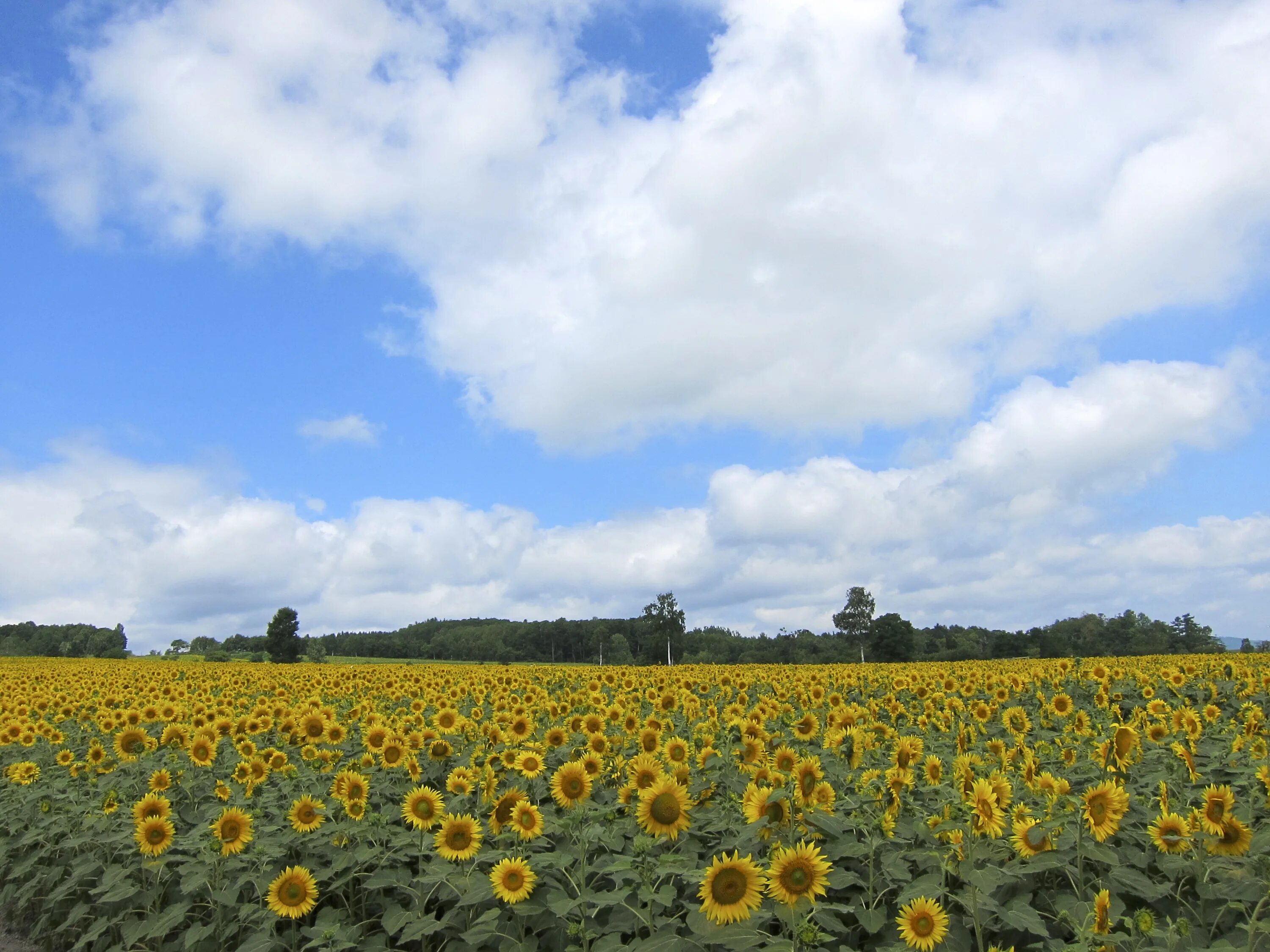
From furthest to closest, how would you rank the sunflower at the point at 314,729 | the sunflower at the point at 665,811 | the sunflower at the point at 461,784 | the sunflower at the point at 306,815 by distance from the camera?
the sunflower at the point at 314,729 < the sunflower at the point at 461,784 < the sunflower at the point at 306,815 < the sunflower at the point at 665,811

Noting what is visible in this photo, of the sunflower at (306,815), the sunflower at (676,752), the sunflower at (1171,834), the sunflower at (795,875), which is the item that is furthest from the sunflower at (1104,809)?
the sunflower at (306,815)

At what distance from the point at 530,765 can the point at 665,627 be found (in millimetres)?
70859

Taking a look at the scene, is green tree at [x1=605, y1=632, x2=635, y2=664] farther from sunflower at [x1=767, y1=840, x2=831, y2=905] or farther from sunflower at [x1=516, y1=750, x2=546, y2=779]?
sunflower at [x1=767, y1=840, x2=831, y2=905]

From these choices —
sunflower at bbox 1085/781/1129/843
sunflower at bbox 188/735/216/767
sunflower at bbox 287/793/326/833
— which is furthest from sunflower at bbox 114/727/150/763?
sunflower at bbox 1085/781/1129/843

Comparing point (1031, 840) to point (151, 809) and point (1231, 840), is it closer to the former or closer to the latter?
point (1231, 840)

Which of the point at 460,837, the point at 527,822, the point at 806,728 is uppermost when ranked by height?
the point at 806,728

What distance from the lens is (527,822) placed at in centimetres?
567

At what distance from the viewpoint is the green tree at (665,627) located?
2980 inches

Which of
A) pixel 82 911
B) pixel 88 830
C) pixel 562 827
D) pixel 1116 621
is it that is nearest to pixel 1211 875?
pixel 562 827

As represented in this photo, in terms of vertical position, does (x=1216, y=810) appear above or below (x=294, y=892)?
above

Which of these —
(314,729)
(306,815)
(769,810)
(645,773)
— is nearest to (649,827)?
(645,773)

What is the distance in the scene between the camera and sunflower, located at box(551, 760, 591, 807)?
19.5 ft

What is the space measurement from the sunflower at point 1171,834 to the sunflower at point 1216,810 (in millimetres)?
107

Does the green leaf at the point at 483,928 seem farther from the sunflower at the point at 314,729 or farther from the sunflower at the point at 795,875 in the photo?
the sunflower at the point at 314,729
